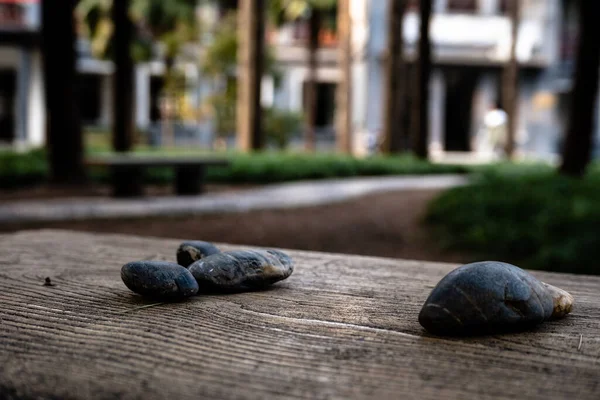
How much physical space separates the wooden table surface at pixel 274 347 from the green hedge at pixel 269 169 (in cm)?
958

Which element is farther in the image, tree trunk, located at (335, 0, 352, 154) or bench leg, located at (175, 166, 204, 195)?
tree trunk, located at (335, 0, 352, 154)

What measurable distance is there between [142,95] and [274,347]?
31037 millimetres

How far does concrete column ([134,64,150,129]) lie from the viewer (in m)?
30.9

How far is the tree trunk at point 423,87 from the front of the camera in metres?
15.4

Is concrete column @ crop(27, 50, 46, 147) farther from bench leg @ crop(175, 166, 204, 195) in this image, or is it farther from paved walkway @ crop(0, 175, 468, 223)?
bench leg @ crop(175, 166, 204, 195)

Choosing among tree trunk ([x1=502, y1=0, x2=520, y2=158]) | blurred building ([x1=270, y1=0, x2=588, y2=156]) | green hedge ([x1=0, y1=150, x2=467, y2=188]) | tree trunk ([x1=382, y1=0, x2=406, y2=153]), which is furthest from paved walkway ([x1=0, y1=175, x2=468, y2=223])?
blurred building ([x1=270, y1=0, x2=588, y2=156])

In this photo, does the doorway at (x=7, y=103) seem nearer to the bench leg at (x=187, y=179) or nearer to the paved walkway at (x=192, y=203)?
the paved walkway at (x=192, y=203)

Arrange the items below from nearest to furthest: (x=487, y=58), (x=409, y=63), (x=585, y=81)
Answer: (x=585, y=81), (x=409, y=63), (x=487, y=58)

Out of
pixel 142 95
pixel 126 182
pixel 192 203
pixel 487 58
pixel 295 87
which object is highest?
pixel 487 58

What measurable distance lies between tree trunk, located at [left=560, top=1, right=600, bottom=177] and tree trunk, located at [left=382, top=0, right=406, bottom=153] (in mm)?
7622

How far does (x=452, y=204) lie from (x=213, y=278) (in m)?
6.48

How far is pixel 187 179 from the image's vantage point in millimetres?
10023

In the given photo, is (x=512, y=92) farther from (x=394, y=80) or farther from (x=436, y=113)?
(x=436, y=113)

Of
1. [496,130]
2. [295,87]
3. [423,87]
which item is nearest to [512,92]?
[496,130]
